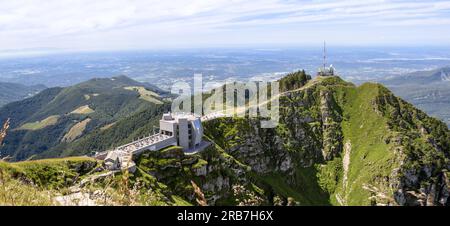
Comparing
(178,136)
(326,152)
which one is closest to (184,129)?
(178,136)

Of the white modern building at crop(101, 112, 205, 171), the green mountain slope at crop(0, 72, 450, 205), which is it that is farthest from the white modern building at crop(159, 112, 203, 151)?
the green mountain slope at crop(0, 72, 450, 205)

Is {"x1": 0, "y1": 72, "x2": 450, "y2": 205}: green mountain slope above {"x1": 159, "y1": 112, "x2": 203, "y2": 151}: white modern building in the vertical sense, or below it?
below

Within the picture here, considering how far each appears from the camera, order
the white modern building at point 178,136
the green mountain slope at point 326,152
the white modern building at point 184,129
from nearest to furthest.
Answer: the white modern building at point 178,136, the white modern building at point 184,129, the green mountain slope at point 326,152

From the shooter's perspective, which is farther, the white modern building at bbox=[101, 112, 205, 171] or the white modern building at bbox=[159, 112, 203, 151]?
the white modern building at bbox=[159, 112, 203, 151]

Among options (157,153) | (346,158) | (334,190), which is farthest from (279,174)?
(157,153)

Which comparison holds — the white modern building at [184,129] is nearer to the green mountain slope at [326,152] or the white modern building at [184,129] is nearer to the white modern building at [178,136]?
the white modern building at [178,136]

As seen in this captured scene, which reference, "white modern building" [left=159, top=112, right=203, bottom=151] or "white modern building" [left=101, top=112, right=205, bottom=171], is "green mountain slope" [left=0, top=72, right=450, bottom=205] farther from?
"white modern building" [left=159, top=112, right=203, bottom=151]

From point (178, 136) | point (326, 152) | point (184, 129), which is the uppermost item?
point (184, 129)

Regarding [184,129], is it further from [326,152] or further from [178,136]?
[326,152]

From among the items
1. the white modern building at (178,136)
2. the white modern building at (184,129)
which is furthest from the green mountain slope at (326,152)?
the white modern building at (184,129)
